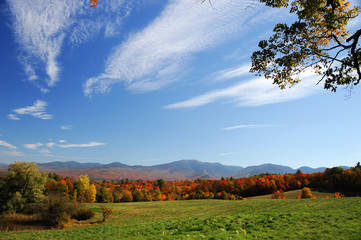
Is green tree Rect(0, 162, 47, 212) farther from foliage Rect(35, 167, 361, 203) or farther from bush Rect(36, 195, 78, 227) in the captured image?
foliage Rect(35, 167, 361, 203)

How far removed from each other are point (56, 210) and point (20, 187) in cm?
1792

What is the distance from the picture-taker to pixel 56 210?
47719mm

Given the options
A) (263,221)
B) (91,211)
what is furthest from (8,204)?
(263,221)

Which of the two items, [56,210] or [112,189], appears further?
[112,189]

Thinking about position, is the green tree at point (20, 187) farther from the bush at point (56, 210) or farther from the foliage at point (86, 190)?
the foliage at point (86, 190)

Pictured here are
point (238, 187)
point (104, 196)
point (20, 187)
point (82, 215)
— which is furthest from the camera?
point (238, 187)

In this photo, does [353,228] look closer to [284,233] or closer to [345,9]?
[284,233]

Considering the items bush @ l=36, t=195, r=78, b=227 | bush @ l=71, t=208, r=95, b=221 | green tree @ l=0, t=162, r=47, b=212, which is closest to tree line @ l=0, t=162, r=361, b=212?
green tree @ l=0, t=162, r=47, b=212

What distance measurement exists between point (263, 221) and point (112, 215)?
145 ft

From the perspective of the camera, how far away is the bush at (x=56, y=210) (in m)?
47.5

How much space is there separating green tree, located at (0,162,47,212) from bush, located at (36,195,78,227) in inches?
420

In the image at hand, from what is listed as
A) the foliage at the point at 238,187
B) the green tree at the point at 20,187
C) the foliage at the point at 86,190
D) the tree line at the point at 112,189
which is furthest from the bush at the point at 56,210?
the foliage at the point at 86,190

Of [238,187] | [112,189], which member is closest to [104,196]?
[112,189]

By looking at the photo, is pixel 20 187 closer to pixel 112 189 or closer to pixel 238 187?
pixel 112 189
